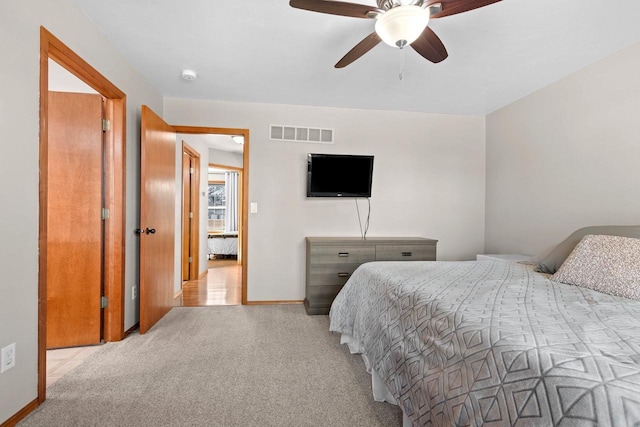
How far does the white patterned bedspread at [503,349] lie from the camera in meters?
0.72

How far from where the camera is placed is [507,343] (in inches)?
37.1

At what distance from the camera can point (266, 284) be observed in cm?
364

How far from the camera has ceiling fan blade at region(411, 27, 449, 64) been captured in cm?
174

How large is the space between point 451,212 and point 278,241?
7.54ft

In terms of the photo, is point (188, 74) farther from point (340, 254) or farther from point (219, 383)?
point (219, 383)

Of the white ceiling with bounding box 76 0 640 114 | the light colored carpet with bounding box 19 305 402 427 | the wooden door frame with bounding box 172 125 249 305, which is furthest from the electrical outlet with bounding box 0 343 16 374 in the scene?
the wooden door frame with bounding box 172 125 249 305

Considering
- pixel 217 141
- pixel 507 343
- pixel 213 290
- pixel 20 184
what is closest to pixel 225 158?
pixel 217 141

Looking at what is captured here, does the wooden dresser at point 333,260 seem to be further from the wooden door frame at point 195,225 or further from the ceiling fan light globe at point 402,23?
the wooden door frame at point 195,225

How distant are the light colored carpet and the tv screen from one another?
1.59m

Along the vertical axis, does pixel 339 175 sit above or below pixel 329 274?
above

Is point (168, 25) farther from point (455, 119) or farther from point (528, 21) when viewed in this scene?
point (455, 119)

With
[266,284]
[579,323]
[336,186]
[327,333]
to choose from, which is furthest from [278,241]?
[579,323]

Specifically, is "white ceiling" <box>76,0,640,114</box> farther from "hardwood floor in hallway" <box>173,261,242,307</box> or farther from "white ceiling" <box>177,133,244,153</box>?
"hardwood floor in hallway" <box>173,261,242,307</box>

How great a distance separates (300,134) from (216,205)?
588 cm
